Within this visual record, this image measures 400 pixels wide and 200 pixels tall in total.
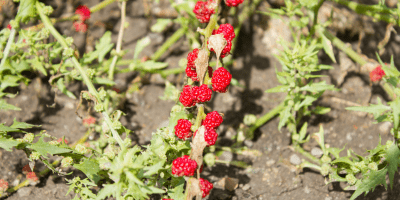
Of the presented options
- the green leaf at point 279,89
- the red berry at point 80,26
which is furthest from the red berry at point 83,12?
the green leaf at point 279,89

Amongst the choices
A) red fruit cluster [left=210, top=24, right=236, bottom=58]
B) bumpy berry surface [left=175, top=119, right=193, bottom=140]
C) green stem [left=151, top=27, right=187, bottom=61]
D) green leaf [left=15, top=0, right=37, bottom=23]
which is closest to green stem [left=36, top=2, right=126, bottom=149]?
green leaf [left=15, top=0, right=37, bottom=23]

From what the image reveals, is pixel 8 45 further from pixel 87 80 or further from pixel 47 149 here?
pixel 47 149

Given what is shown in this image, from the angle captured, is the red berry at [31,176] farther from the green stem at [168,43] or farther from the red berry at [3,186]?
the green stem at [168,43]

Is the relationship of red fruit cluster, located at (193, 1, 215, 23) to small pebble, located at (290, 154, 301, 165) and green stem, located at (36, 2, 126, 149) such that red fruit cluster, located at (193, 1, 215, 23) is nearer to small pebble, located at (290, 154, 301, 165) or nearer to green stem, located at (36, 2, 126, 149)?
green stem, located at (36, 2, 126, 149)

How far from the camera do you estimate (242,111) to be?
3.66 meters

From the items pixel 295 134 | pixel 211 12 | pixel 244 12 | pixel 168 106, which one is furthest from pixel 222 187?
pixel 244 12

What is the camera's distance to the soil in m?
2.98

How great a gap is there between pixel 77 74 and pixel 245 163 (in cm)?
172

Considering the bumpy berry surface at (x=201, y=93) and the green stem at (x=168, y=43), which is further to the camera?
the green stem at (x=168, y=43)

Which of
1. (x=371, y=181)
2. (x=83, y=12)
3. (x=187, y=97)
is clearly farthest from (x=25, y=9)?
(x=371, y=181)

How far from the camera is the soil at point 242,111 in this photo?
2.98 metres

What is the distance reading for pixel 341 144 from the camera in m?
3.33

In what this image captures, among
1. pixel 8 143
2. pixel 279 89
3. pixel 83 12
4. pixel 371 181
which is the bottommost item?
pixel 371 181

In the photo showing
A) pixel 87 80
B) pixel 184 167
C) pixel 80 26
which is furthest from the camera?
pixel 80 26
